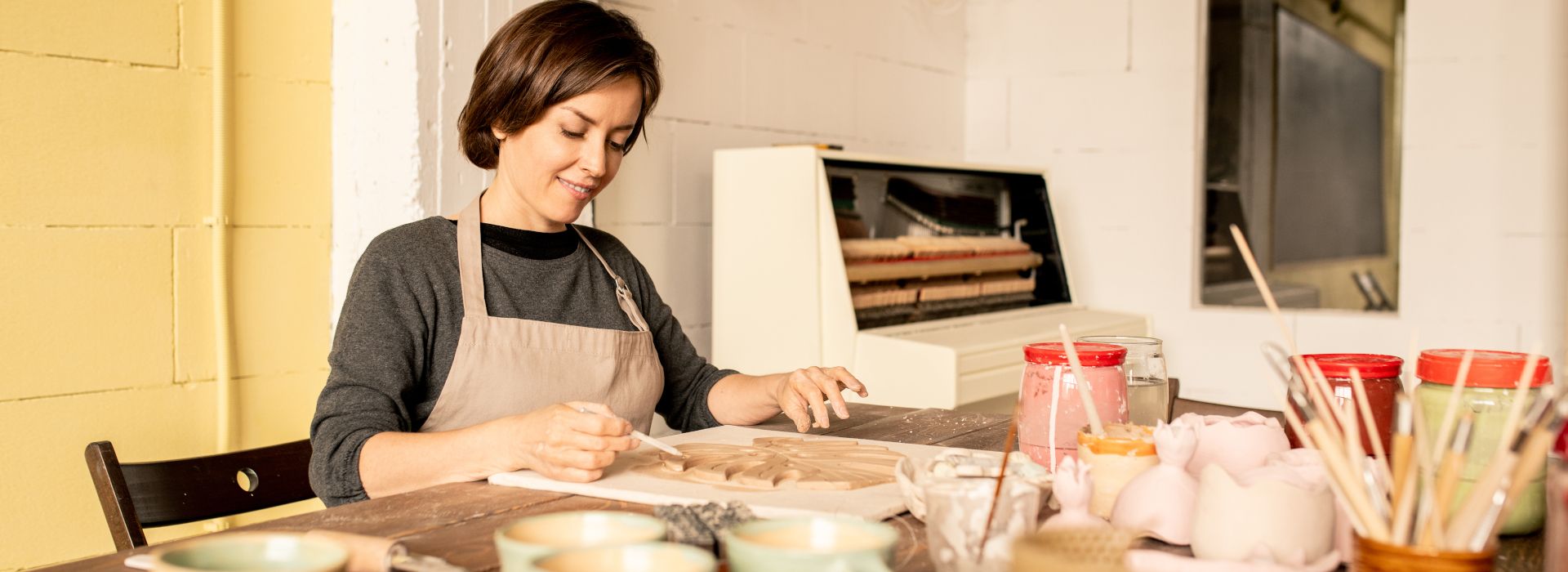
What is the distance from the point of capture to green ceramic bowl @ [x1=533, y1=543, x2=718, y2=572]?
0.76m

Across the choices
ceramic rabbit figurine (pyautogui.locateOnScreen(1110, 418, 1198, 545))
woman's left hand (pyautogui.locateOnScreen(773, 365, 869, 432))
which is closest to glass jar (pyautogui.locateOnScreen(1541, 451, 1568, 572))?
ceramic rabbit figurine (pyautogui.locateOnScreen(1110, 418, 1198, 545))

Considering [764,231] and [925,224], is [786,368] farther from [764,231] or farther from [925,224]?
[925,224]

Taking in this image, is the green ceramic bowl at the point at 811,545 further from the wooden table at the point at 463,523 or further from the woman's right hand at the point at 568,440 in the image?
the woman's right hand at the point at 568,440

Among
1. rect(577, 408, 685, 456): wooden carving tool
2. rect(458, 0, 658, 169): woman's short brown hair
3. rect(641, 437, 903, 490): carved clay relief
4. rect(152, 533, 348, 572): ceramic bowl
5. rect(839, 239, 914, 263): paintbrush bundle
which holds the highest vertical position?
rect(458, 0, 658, 169): woman's short brown hair

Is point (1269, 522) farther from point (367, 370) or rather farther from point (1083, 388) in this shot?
point (367, 370)

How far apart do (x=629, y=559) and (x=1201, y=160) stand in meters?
3.73

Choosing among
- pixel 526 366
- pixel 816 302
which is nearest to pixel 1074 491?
pixel 526 366

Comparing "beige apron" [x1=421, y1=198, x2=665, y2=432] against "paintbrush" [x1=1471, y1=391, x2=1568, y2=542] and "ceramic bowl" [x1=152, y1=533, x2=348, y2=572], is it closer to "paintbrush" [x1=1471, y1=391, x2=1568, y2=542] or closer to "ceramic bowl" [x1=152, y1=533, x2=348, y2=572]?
"ceramic bowl" [x1=152, y1=533, x2=348, y2=572]

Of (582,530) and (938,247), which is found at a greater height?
(938,247)

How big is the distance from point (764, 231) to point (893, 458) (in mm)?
1731

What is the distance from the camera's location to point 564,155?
1828 mm

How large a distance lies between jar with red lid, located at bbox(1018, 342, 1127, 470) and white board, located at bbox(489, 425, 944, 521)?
0.59 ft

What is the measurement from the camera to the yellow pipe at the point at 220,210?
235 cm

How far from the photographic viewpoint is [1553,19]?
351cm
